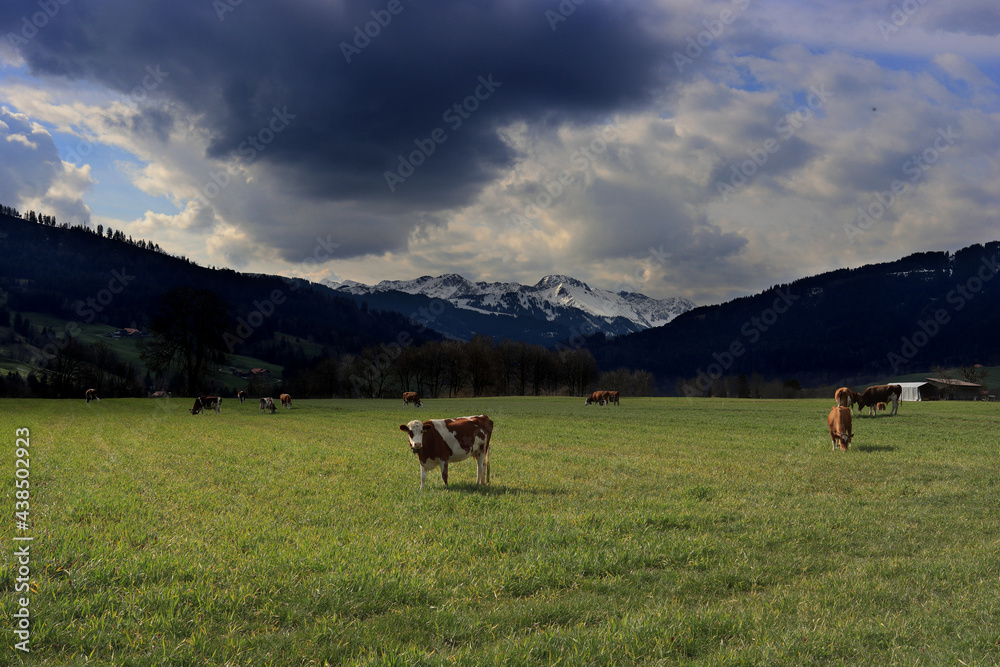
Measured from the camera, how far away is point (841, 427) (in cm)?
2334

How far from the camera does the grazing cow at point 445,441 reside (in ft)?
44.8

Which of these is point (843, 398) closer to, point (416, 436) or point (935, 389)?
point (416, 436)

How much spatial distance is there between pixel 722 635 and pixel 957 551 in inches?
247

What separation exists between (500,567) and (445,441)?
20.8ft

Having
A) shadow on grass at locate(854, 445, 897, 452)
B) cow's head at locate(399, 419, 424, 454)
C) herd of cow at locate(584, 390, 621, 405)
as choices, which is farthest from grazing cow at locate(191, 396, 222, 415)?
shadow on grass at locate(854, 445, 897, 452)

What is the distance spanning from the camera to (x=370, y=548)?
334 inches

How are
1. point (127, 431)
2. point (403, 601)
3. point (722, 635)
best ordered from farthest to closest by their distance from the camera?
point (127, 431) → point (403, 601) → point (722, 635)

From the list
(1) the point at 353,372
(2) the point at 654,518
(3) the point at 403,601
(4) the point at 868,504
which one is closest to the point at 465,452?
(2) the point at 654,518

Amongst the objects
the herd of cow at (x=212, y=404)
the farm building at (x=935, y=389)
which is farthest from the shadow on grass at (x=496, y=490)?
the farm building at (x=935, y=389)

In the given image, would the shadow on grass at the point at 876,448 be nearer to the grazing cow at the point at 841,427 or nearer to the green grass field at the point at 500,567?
the grazing cow at the point at 841,427

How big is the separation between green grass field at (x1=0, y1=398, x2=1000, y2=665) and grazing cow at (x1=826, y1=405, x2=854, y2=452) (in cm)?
629

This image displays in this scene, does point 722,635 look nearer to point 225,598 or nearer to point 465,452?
point 225,598

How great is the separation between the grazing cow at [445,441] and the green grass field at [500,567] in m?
0.68

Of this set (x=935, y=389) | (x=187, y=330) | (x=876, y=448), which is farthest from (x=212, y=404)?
(x=935, y=389)
